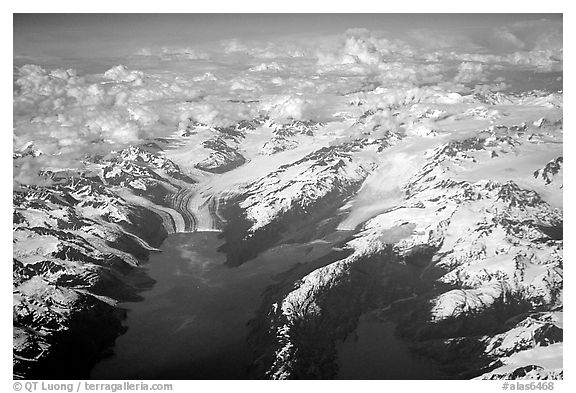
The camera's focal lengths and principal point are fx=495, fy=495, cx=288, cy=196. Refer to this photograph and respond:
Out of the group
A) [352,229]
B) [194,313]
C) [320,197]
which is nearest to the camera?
[194,313]

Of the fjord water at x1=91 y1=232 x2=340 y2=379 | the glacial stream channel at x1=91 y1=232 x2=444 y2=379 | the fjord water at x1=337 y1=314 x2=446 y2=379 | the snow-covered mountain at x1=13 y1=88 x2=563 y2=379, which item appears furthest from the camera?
the snow-covered mountain at x1=13 y1=88 x2=563 y2=379

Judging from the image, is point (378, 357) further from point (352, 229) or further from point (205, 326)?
point (352, 229)

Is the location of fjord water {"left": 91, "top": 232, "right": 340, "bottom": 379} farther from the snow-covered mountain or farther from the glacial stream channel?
the snow-covered mountain

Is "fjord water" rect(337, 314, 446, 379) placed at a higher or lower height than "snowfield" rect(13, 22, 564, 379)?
lower

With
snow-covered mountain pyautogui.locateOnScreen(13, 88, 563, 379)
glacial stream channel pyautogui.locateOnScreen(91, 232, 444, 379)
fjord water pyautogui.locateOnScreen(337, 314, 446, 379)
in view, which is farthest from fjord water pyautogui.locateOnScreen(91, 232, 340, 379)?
fjord water pyautogui.locateOnScreen(337, 314, 446, 379)

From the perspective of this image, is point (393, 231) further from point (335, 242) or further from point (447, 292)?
point (447, 292)

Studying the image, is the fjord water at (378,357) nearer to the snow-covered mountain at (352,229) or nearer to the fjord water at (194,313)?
the snow-covered mountain at (352,229)

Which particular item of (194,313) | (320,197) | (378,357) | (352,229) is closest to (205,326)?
(194,313)
